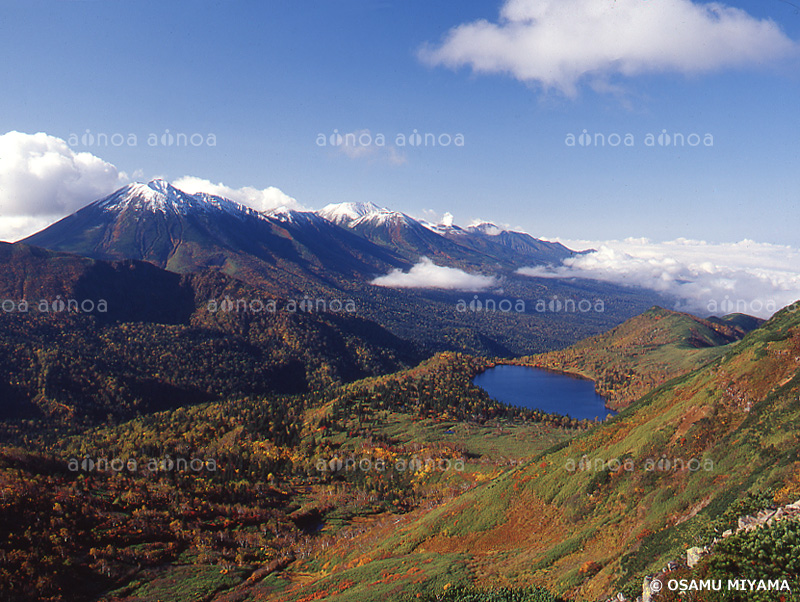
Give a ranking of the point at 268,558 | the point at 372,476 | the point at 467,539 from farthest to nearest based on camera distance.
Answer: the point at 372,476 < the point at 268,558 < the point at 467,539

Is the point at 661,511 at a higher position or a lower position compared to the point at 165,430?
higher

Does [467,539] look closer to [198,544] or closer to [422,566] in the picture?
[422,566]

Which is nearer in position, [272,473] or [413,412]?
[272,473]

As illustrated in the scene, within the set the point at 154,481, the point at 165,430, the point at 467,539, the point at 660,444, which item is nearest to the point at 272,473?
the point at 154,481

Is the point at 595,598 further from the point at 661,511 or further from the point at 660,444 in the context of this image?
the point at 660,444

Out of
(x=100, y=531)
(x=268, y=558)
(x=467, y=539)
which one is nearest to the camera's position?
(x=467, y=539)

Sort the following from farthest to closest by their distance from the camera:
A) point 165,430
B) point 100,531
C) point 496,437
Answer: point 165,430 → point 496,437 → point 100,531

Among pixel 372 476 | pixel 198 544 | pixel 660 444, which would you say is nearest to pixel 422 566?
pixel 660 444

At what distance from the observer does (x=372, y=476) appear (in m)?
137

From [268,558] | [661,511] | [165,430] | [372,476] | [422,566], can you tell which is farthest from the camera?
[165,430]

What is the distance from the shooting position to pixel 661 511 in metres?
38.7

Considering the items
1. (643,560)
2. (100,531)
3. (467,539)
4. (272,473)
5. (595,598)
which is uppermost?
(643,560)

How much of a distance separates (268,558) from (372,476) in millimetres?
58192

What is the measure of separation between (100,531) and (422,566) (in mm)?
76819
